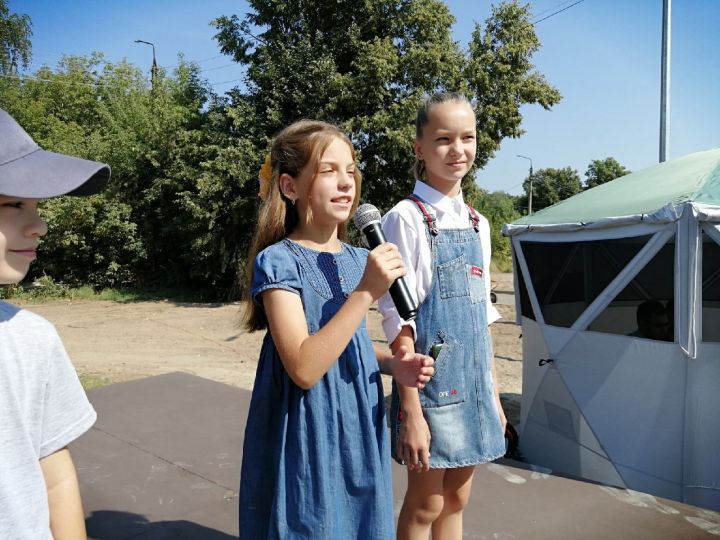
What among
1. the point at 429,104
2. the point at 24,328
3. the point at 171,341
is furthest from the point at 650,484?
the point at 171,341

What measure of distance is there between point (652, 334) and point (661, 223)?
99cm

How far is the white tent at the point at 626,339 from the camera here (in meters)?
3.77

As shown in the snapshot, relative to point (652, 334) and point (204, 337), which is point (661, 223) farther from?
point (204, 337)

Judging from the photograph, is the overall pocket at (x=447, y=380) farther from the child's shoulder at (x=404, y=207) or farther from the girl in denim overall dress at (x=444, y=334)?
the child's shoulder at (x=404, y=207)

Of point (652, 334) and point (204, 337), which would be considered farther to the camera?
point (204, 337)

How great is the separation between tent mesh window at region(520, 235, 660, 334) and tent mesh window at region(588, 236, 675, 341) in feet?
0.19

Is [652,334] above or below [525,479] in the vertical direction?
above

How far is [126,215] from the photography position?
16.5 metres

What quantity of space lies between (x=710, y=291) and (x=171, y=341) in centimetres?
848

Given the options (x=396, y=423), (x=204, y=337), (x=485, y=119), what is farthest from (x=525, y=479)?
(x=485, y=119)

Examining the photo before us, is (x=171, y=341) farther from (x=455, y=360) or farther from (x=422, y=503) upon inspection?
(x=455, y=360)

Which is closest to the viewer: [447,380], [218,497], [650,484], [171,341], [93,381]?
[447,380]

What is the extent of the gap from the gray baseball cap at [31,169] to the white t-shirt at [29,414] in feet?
0.70

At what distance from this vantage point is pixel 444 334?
1686 mm
